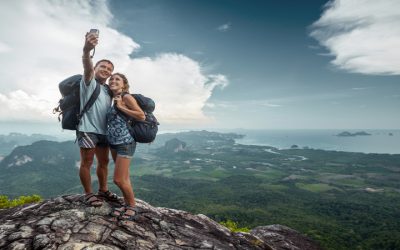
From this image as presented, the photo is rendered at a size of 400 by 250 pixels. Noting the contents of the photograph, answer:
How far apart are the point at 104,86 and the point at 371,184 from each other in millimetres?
197290

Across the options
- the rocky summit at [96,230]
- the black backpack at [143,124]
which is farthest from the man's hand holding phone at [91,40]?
the rocky summit at [96,230]

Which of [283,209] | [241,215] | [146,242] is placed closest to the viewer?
[146,242]

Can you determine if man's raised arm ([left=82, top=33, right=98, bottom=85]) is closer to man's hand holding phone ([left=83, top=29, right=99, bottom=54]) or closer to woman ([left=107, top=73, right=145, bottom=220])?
man's hand holding phone ([left=83, top=29, right=99, bottom=54])

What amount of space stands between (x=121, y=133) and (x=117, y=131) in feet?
0.35

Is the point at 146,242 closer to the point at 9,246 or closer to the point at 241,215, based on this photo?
the point at 9,246

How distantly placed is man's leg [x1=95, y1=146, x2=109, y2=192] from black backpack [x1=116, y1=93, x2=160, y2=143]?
1.01m

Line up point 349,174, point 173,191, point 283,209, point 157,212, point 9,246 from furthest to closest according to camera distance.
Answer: point 349,174 < point 173,191 < point 283,209 < point 157,212 < point 9,246

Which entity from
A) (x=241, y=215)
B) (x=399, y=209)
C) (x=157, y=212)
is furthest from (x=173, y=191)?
(x=157, y=212)

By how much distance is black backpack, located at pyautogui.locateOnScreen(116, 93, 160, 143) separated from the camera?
5914 mm

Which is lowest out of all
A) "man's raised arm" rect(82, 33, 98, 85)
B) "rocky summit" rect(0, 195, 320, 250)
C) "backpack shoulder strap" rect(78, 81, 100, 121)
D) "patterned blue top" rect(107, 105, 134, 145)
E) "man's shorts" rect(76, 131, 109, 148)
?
"rocky summit" rect(0, 195, 320, 250)

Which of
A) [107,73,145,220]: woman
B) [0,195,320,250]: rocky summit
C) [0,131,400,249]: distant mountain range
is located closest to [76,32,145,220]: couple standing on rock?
[107,73,145,220]: woman

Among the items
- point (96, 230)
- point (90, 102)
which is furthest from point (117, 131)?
point (96, 230)

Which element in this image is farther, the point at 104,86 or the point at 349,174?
the point at 349,174

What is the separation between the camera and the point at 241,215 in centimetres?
10231
